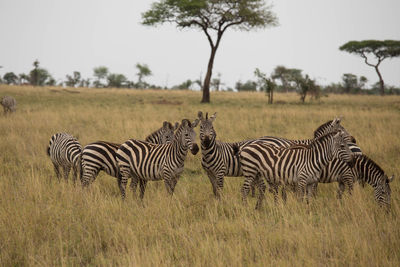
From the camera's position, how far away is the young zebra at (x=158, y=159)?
6.15 meters

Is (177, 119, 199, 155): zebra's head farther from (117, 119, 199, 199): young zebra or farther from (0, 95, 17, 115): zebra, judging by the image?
(0, 95, 17, 115): zebra

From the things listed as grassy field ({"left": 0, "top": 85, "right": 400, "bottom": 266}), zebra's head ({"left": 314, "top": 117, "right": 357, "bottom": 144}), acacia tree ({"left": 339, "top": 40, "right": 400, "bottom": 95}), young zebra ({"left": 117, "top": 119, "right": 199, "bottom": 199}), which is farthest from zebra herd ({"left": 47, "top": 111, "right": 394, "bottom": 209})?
acacia tree ({"left": 339, "top": 40, "right": 400, "bottom": 95})

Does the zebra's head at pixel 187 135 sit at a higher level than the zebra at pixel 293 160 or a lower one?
higher

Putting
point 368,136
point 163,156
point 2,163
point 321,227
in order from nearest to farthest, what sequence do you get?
point 321,227 < point 163,156 < point 2,163 < point 368,136

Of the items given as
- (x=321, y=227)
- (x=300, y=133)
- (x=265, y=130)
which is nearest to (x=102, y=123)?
(x=265, y=130)

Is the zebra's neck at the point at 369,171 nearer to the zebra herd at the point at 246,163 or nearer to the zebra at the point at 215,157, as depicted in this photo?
the zebra herd at the point at 246,163

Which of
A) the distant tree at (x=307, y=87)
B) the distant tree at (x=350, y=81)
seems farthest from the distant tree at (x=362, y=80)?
the distant tree at (x=307, y=87)

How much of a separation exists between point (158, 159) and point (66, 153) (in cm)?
250

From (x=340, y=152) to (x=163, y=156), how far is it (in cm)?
319

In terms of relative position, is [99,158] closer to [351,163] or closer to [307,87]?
[351,163]

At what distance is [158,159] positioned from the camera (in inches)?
248

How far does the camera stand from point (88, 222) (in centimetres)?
526

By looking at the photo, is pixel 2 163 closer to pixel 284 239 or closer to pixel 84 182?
pixel 84 182

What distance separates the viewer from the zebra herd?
19.6 ft
